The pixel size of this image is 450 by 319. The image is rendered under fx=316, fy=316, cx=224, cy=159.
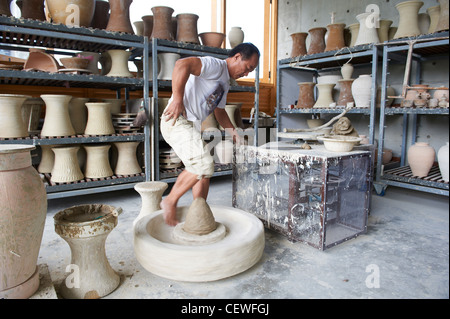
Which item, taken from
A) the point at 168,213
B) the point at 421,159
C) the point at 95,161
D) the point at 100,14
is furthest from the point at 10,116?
the point at 421,159

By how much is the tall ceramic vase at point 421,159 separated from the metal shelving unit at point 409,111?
0.08 metres

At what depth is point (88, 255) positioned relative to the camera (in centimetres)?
173

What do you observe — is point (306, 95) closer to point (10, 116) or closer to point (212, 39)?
point (212, 39)

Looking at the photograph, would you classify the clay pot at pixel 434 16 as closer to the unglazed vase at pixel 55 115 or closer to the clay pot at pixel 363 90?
the clay pot at pixel 363 90

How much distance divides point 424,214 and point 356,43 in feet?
8.36

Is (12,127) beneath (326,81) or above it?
beneath

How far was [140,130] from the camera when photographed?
4.05 metres

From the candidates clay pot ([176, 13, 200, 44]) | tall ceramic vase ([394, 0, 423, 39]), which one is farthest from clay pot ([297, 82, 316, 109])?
clay pot ([176, 13, 200, 44])

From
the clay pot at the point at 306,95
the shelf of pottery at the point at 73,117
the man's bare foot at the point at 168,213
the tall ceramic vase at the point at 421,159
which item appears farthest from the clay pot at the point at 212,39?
the tall ceramic vase at the point at 421,159

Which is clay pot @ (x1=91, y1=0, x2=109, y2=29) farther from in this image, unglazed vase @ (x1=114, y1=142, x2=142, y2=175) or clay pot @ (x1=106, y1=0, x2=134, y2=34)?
unglazed vase @ (x1=114, y1=142, x2=142, y2=175)

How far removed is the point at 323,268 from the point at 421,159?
2612 millimetres

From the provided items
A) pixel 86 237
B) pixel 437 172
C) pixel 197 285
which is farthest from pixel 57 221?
pixel 437 172

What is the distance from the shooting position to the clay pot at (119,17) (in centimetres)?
379
